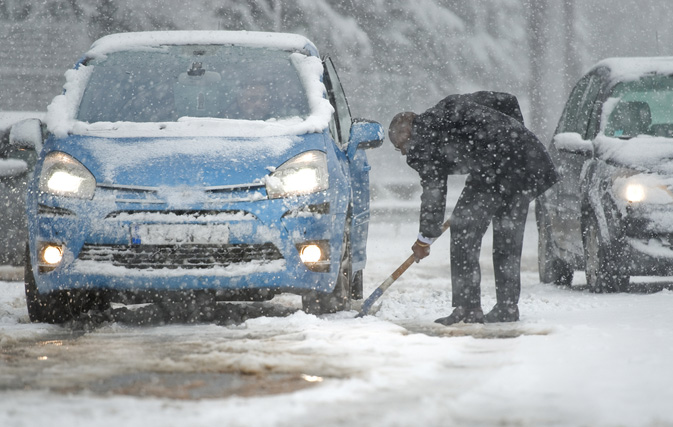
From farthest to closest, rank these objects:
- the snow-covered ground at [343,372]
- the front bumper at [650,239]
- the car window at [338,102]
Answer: the front bumper at [650,239], the car window at [338,102], the snow-covered ground at [343,372]

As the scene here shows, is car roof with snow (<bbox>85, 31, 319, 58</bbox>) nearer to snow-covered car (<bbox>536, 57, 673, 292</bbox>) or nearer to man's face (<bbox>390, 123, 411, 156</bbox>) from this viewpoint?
man's face (<bbox>390, 123, 411, 156</bbox>)

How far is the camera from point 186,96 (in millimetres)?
6840

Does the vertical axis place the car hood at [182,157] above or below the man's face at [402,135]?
below

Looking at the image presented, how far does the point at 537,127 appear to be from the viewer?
19.7 meters

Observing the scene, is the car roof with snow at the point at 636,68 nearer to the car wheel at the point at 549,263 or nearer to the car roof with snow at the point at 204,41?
the car wheel at the point at 549,263

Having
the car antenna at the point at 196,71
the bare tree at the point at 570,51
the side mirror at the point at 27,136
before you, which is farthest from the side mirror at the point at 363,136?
the bare tree at the point at 570,51

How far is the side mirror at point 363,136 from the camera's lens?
7.00 metres

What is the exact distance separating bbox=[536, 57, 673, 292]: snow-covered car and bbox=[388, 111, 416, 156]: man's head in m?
2.33

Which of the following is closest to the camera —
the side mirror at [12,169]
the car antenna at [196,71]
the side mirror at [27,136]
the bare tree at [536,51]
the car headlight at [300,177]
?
the car headlight at [300,177]

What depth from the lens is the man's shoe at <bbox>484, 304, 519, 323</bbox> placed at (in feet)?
21.9

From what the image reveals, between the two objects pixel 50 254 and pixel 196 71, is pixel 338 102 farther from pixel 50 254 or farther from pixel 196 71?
pixel 50 254

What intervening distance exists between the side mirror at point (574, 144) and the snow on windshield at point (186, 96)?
244cm

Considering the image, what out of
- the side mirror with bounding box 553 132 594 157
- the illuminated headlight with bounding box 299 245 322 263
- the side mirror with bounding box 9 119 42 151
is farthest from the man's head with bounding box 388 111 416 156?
the side mirror with bounding box 553 132 594 157

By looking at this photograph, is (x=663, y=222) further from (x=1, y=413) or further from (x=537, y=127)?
(x=537, y=127)
